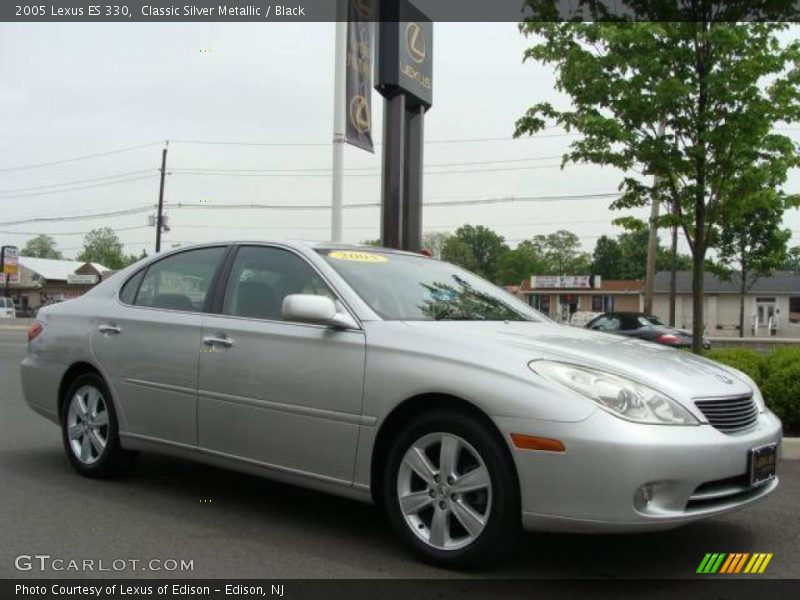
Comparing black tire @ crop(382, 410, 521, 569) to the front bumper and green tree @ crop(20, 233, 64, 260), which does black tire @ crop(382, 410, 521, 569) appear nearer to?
the front bumper

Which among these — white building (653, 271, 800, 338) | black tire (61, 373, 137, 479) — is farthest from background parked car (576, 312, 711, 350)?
white building (653, 271, 800, 338)

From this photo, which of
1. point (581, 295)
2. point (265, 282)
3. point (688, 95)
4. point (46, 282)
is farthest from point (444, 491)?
point (46, 282)

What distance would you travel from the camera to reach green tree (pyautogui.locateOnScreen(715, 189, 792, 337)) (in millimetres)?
10164

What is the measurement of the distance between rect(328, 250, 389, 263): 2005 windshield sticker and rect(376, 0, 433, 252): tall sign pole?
6.66 m

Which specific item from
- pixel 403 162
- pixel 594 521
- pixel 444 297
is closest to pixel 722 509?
pixel 594 521

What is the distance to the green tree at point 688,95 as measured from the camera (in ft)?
30.5

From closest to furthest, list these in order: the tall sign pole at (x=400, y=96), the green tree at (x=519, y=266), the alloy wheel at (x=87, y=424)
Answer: the alloy wheel at (x=87, y=424) < the tall sign pole at (x=400, y=96) < the green tree at (x=519, y=266)

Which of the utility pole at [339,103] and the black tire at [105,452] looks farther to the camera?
the utility pole at [339,103]

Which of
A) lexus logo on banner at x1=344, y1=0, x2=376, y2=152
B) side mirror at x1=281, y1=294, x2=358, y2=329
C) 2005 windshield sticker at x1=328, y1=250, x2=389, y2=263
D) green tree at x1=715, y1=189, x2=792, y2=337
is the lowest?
side mirror at x1=281, y1=294, x2=358, y2=329

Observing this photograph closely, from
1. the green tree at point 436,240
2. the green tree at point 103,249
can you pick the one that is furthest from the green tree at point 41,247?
the green tree at point 436,240

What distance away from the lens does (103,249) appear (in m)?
108

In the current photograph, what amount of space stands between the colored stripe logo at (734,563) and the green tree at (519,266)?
91.5 meters

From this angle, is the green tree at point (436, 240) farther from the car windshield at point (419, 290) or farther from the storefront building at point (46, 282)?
the car windshield at point (419, 290)

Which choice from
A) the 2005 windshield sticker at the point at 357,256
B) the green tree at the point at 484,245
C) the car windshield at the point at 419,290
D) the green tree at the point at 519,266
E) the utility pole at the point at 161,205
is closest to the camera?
the car windshield at the point at 419,290
